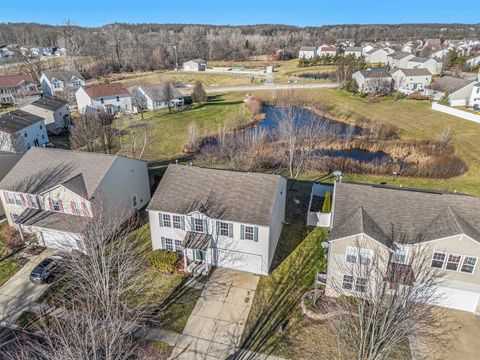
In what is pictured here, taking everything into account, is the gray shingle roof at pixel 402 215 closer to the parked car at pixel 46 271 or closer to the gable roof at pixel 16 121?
the parked car at pixel 46 271

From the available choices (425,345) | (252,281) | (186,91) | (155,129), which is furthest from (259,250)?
(186,91)

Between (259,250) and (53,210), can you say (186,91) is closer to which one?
(53,210)

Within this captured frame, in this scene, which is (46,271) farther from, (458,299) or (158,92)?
(158,92)

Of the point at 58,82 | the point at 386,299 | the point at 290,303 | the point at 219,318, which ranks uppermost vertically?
the point at 58,82

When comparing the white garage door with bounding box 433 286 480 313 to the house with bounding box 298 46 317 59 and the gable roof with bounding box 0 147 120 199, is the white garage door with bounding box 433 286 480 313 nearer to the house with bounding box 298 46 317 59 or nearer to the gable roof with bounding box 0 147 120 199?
the gable roof with bounding box 0 147 120 199

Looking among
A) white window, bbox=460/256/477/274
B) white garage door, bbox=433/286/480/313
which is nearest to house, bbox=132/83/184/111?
white garage door, bbox=433/286/480/313

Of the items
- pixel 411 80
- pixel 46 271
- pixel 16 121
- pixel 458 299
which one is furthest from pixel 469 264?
pixel 411 80
